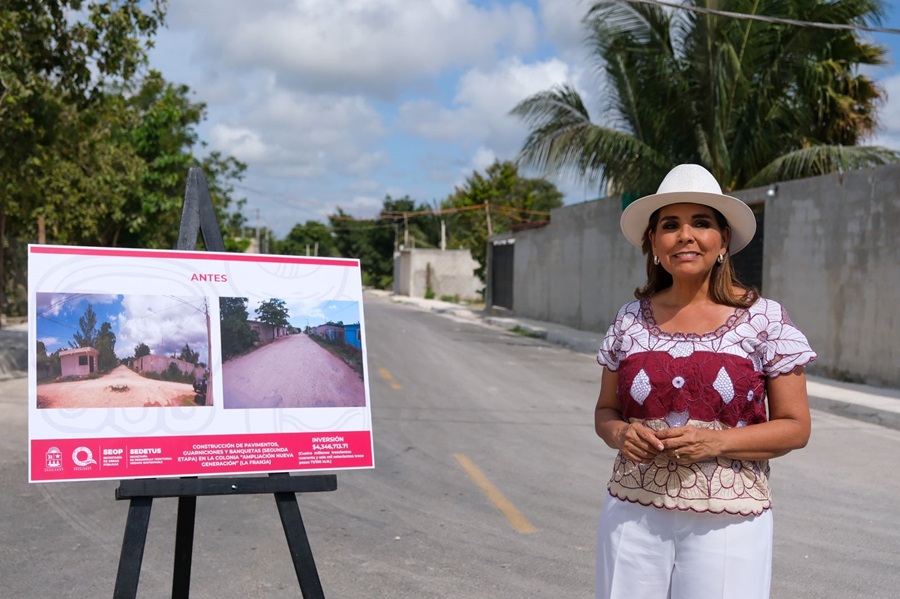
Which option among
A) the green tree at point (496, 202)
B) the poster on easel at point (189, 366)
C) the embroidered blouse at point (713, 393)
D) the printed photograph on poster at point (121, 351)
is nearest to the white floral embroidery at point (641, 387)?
the embroidered blouse at point (713, 393)

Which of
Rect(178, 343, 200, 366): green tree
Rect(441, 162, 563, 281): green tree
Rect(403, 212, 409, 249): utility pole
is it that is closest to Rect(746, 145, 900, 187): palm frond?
Rect(178, 343, 200, 366): green tree

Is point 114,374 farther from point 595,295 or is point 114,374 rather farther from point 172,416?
point 595,295

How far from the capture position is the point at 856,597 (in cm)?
466

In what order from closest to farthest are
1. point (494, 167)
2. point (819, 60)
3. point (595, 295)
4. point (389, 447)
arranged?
point (389, 447) < point (819, 60) < point (595, 295) < point (494, 167)

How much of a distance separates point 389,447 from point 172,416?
205 inches

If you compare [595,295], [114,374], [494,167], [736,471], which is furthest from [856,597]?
[494,167]

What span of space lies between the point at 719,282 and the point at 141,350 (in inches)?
78.9

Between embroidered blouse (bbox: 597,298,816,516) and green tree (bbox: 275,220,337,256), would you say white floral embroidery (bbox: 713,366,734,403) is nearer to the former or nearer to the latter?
embroidered blouse (bbox: 597,298,816,516)

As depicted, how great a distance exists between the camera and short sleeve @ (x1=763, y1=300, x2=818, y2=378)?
2525mm

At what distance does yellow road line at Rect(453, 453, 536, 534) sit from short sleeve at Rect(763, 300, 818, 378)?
344 cm

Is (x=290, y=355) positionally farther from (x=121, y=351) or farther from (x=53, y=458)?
(x=53, y=458)

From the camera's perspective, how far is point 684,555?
2.56 metres

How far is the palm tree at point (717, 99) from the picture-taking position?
1559 cm

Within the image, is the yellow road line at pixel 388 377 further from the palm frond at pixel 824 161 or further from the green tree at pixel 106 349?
the green tree at pixel 106 349
